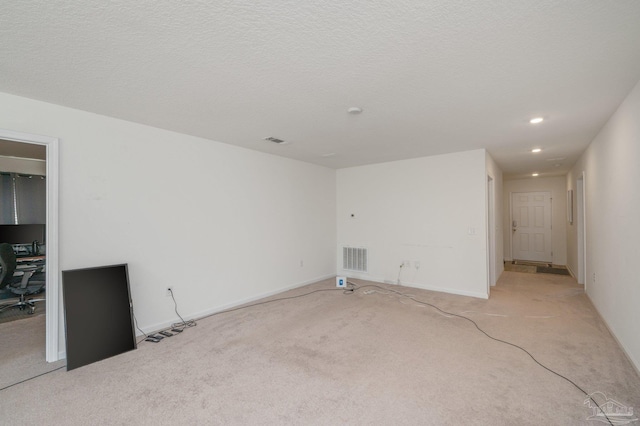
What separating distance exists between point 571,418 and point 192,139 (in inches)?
178

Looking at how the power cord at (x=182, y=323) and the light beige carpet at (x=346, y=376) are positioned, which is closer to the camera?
Result: the light beige carpet at (x=346, y=376)

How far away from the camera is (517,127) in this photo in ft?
11.3

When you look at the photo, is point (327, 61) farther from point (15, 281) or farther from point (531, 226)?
point (531, 226)

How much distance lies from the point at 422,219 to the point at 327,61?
396cm

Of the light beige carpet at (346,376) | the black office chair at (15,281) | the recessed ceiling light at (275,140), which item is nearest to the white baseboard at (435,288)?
the light beige carpet at (346,376)

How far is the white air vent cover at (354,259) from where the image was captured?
5.99 meters

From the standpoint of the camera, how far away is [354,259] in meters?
6.14

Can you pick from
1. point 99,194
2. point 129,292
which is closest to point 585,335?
point 129,292

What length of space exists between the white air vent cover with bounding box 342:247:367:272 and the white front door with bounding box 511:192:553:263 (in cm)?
524

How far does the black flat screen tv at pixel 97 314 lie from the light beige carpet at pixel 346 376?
0.51 feet

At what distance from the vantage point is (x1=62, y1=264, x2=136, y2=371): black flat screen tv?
264 centimetres
